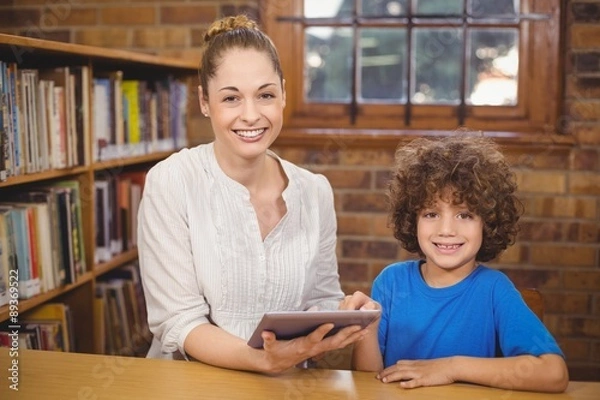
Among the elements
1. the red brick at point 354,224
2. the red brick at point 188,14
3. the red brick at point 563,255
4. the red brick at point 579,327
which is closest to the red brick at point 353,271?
the red brick at point 354,224

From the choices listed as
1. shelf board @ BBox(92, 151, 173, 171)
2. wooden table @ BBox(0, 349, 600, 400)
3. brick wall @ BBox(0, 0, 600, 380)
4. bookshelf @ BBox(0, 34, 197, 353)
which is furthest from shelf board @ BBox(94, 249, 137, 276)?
wooden table @ BBox(0, 349, 600, 400)

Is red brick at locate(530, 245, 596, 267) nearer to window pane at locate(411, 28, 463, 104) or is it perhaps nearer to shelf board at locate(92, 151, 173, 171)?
window pane at locate(411, 28, 463, 104)

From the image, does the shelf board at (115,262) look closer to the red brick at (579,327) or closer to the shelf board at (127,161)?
the shelf board at (127,161)

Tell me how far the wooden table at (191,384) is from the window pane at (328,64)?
2.03 meters

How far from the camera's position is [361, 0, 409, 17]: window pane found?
3125mm

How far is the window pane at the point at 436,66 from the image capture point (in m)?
3.13

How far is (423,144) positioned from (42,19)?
222 centimetres

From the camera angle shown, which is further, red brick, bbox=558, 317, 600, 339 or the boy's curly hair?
red brick, bbox=558, 317, 600, 339

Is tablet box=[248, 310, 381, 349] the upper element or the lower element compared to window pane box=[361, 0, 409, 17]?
lower

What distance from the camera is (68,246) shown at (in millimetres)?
2328

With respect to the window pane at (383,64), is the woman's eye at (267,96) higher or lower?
lower

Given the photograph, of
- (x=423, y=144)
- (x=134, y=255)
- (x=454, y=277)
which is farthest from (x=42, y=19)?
(x=454, y=277)

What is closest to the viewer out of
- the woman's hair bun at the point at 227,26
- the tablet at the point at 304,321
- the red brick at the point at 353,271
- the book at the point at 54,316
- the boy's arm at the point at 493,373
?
the tablet at the point at 304,321

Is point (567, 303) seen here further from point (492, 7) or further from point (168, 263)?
point (168, 263)
